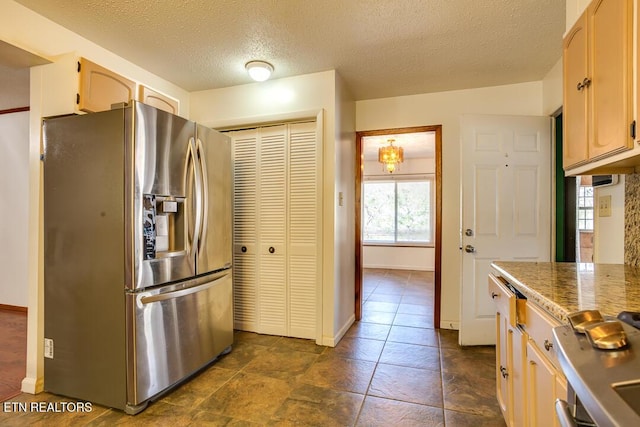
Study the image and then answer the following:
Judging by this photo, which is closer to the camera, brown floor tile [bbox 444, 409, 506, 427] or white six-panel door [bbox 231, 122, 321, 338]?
brown floor tile [bbox 444, 409, 506, 427]

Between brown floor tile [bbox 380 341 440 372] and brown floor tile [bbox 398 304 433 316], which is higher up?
brown floor tile [bbox 380 341 440 372]

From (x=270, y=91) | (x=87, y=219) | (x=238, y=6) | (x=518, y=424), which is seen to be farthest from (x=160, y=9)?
(x=518, y=424)

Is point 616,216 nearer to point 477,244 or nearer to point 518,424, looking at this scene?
point 477,244

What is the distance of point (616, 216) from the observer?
1.80m

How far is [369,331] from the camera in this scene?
320 cm

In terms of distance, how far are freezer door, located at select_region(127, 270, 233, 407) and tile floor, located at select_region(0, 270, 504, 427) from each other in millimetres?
151

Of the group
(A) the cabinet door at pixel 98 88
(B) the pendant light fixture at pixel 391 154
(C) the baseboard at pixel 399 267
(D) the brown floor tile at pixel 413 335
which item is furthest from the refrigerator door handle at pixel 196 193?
(C) the baseboard at pixel 399 267

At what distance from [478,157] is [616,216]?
47.2 inches

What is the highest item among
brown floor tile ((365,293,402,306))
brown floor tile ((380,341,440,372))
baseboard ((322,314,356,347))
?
baseboard ((322,314,356,347))

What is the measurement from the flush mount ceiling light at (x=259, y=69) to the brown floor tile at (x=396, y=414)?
262cm

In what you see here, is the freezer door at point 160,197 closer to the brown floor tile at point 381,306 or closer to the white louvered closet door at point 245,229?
the white louvered closet door at point 245,229

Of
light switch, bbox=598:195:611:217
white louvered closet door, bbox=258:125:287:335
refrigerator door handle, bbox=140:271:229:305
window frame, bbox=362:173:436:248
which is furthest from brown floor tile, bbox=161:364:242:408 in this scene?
window frame, bbox=362:173:436:248

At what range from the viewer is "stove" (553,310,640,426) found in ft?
1.55

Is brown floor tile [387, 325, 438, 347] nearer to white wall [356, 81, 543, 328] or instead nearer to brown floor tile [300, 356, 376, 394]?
white wall [356, 81, 543, 328]
